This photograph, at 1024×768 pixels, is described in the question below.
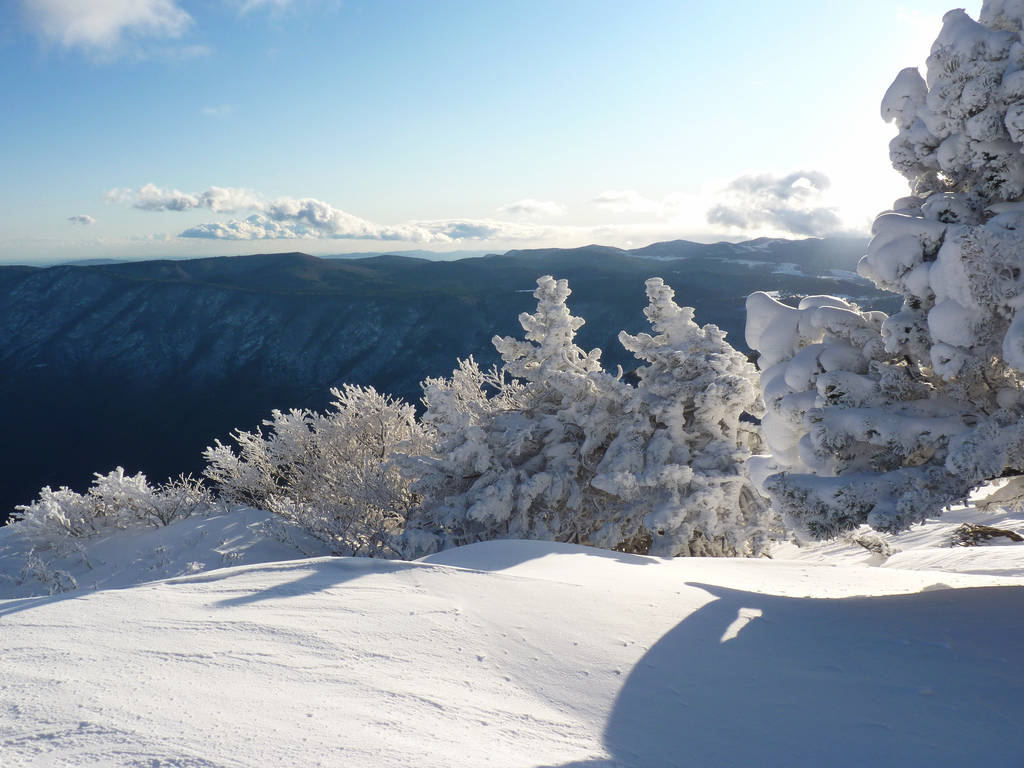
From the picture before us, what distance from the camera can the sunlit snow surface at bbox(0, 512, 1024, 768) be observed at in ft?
8.11

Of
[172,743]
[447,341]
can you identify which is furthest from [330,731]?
[447,341]

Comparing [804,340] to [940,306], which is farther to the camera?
[804,340]

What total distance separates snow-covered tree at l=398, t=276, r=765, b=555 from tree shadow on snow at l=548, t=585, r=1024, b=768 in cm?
354

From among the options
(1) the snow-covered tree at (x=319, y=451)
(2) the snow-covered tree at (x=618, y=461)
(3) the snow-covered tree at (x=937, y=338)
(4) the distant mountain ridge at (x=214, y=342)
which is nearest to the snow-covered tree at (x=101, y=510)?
(1) the snow-covered tree at (x=319, y=451)

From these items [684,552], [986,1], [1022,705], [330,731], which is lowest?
[684,552]

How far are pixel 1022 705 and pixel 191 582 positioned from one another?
5.42 m

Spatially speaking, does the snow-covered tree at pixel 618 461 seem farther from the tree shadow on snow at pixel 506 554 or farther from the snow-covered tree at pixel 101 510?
the snow-covered tree at pixel 101 510

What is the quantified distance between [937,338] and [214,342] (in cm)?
6939

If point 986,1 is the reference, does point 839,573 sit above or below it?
below

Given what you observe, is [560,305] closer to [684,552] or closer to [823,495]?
[684,552]

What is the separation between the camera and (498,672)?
11.2 ft

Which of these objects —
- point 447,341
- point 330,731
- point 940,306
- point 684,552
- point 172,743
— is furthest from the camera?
point 447,341

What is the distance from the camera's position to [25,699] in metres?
2.52

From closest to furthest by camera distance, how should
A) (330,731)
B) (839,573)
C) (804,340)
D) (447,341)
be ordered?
(330,731), (804,340), (839,573), (447,341)
